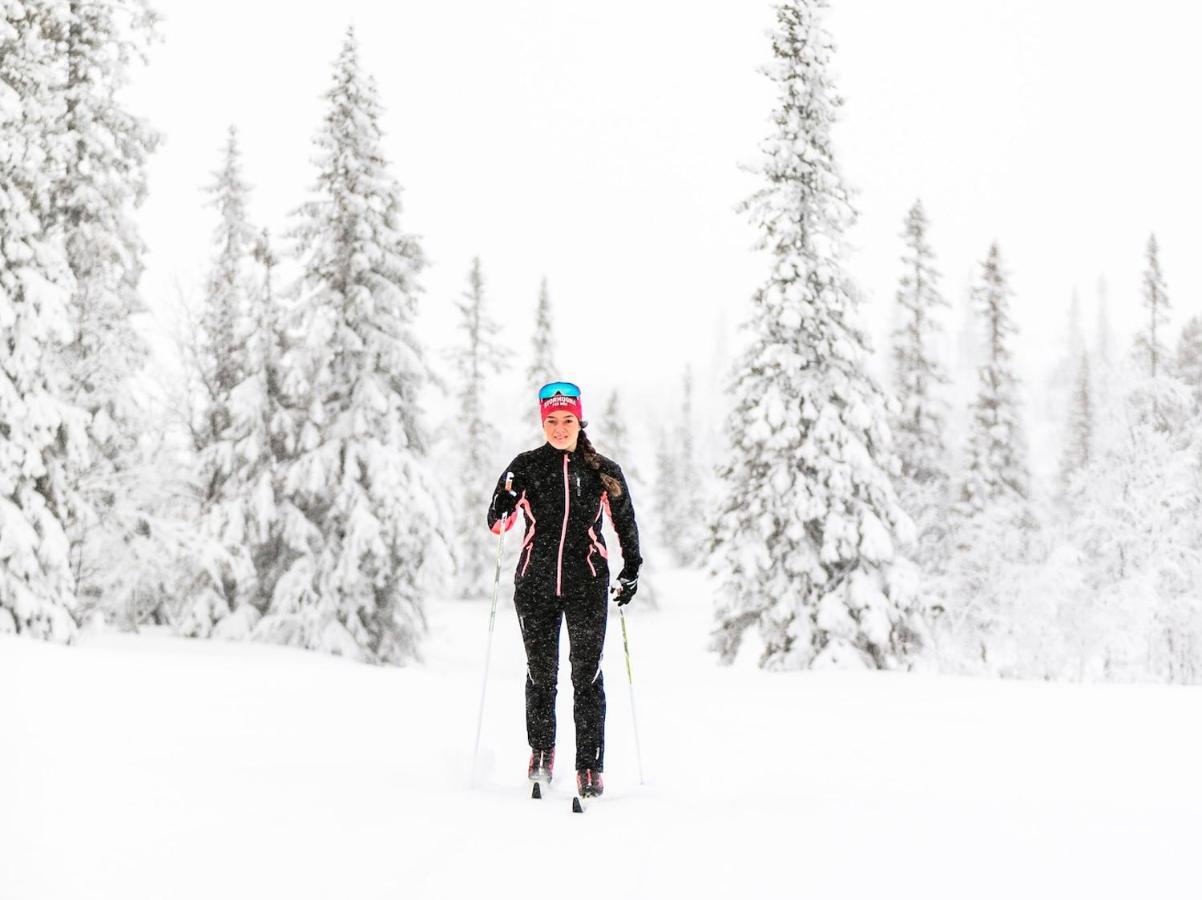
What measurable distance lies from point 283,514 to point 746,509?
1033 centimetres

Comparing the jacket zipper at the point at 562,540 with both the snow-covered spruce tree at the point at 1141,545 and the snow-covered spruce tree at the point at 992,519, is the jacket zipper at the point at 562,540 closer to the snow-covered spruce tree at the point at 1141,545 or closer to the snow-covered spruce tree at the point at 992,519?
the snow-covered spruce tree at the point at 992,519

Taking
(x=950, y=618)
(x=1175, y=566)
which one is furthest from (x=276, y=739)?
(x=1175, y=566)

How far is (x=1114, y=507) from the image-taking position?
22.1 metres

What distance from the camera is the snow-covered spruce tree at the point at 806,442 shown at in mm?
15516

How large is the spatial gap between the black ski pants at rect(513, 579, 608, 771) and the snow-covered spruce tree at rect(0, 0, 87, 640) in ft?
38.4

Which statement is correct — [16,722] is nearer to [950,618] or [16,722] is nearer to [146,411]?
[146,411]

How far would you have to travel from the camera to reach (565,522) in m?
5.18

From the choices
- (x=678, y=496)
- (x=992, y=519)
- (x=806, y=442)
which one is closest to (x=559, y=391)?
(x=806, y=442)

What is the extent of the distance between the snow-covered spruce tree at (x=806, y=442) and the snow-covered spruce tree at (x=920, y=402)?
9.72m

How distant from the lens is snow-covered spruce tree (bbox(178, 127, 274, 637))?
1867cm

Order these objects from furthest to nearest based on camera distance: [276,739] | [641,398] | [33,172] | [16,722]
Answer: [641,398] → [33,172] → [276,739] → [16,722]

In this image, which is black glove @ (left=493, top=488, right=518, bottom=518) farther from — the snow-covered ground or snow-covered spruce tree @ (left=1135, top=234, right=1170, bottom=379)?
snow-covered spruce tree @ (left=1135, top=234, right=1170, bottom=379)

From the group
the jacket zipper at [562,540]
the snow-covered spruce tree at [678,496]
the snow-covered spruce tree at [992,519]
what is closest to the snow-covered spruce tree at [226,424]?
the jacket zipper at [562,540]

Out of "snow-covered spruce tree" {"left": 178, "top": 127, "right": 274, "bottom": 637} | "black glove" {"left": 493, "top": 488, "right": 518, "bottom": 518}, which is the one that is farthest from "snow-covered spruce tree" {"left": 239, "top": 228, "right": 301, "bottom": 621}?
"black glove" {"left": 493, "top": 488, "right": 518, "bottom": 518}
